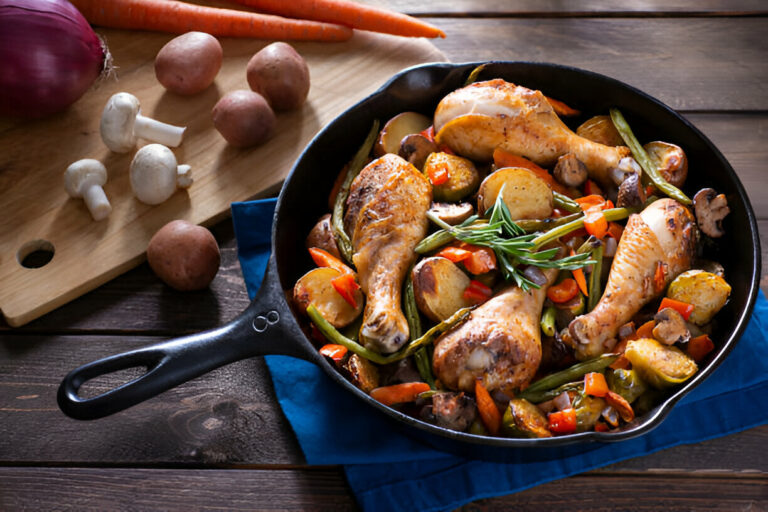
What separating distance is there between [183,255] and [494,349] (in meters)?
1.23

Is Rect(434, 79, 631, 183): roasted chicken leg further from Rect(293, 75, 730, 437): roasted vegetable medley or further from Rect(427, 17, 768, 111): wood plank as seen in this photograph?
Rect(427, 17, 768, 111): wood plank

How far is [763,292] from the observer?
266cm

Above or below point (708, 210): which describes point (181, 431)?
below

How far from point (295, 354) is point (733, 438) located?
146cm

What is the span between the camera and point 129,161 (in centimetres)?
303

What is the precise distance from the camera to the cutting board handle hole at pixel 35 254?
9.18 feet

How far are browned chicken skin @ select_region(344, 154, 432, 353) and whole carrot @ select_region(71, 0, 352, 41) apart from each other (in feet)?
4.67

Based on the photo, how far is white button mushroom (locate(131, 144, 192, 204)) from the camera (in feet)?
9.16

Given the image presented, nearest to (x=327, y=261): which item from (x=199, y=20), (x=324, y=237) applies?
(x=324, y=237)

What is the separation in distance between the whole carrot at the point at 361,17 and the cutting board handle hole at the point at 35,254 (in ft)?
5.14

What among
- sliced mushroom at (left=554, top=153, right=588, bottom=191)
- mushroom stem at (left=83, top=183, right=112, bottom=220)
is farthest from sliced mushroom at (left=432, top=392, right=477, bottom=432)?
mushroom stem at (left=83, top=183, right=112, bottom=220)

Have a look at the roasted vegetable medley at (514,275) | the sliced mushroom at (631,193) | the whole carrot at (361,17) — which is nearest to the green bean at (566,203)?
the roasted vegetable medley at (514,275)

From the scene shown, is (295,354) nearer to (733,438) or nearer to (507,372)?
(507,372)

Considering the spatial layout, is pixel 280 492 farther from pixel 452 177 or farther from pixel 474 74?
pixel 474 74
